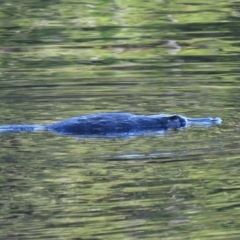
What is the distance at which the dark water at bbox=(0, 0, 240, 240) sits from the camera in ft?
22.0

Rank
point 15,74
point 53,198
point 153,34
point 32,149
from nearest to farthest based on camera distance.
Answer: point 53,198 → point 32,149 → point 15,74 → point 153,34

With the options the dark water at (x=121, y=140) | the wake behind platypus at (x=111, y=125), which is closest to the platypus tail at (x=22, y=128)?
the wake behind platypus at (x=111, y=125)

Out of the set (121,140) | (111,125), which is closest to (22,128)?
(111,125)

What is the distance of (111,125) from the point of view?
351 inches

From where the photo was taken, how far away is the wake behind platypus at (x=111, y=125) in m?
8.89

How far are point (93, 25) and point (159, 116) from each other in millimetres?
8010

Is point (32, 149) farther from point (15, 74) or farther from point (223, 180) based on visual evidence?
point (15, 74)

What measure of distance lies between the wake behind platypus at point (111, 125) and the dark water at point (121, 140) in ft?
0.57

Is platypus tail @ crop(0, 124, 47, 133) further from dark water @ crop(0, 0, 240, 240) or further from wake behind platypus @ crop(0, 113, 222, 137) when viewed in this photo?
dark water @ crop(0, 0, 240, 240)

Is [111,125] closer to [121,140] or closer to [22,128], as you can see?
[121,140]

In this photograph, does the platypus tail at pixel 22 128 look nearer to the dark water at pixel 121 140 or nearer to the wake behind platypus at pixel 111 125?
the wake behind platypus at pixel 111 125

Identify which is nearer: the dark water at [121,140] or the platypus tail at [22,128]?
the dark water at [121,140]

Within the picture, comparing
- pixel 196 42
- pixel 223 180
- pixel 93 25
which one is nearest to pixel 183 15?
pixel 93 25

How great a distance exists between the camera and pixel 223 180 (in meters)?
7.45
